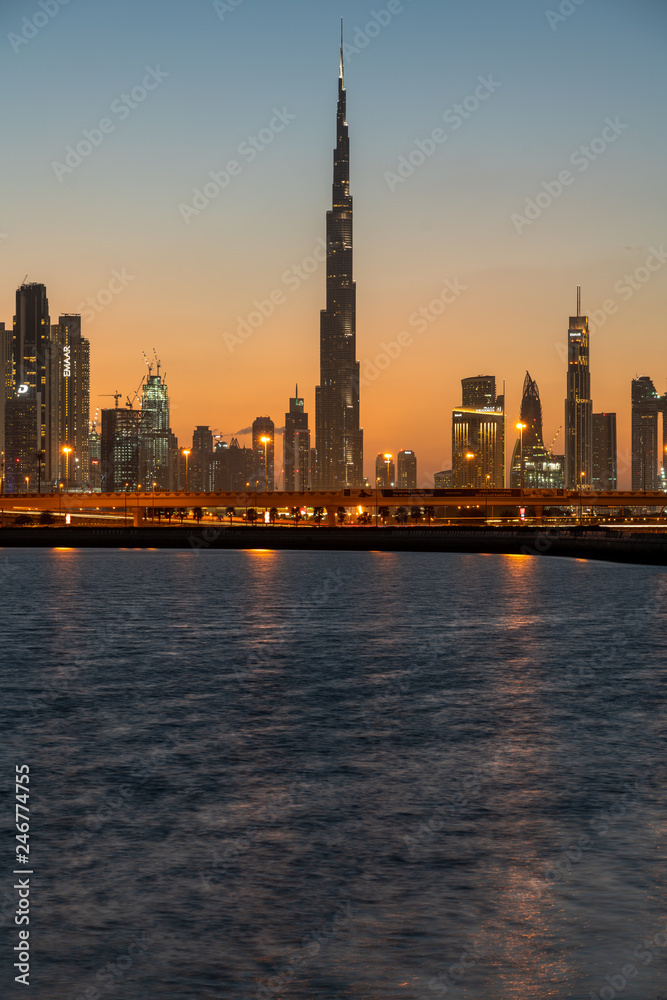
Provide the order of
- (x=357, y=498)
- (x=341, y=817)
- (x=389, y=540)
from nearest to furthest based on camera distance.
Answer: (x=341, y=817), (x=389, y=540), (x=357, y=498)

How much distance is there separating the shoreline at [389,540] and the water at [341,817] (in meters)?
74.8

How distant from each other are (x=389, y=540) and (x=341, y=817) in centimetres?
12964

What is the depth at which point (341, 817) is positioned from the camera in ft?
60.5

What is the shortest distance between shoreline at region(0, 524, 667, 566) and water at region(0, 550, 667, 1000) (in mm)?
74825

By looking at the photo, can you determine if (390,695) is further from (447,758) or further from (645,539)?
(645,539)

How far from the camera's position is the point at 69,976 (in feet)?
38.6

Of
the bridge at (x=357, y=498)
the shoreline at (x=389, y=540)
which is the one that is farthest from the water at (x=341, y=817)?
the bridge at (x=357, y=498)

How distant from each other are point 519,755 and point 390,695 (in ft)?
32.6

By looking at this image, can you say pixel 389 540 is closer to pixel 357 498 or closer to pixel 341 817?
pixel 357 498

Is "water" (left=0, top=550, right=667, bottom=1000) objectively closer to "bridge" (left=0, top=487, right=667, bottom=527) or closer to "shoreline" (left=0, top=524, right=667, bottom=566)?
"shoreline" (left=0, top=524, right=667, bottom=566)

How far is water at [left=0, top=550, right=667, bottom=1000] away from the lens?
1210 centimetres

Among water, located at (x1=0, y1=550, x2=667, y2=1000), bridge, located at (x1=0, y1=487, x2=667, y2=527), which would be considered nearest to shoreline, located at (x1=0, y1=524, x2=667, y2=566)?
bridge, located at (x1=0, y1=487, x2=667, y2=527)

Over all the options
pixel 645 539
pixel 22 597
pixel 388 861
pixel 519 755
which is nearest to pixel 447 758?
pixel 519 755

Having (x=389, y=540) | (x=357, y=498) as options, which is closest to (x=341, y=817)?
(x=389, y=540)
